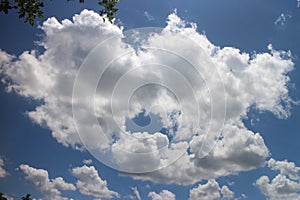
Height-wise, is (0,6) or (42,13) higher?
(42,13)

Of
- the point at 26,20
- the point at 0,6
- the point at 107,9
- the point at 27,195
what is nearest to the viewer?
the point at 0,6

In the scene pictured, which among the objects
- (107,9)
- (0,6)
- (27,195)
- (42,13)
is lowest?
(27,195)

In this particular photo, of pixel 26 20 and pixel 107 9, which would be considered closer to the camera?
pixel 26 20

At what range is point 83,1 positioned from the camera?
19.7 meters

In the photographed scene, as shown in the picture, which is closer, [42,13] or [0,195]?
[42,13]

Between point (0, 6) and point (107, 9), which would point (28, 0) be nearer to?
point (0, 6)

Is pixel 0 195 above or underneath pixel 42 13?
underneath

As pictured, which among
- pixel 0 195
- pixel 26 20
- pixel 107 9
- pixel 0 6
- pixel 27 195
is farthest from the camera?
pixel 27 195

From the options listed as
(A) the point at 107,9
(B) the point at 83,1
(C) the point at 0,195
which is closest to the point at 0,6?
(B) the point at 83,1

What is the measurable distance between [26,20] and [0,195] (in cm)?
2124

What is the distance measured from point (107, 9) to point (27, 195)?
3298cm

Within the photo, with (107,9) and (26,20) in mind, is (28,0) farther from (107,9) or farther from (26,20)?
(107,9)

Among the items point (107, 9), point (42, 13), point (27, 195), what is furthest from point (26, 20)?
point (27, 195)

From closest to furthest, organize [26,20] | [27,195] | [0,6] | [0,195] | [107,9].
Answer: [0,6] → [26,20] → [107,9] → [0,195] → [27,195]
